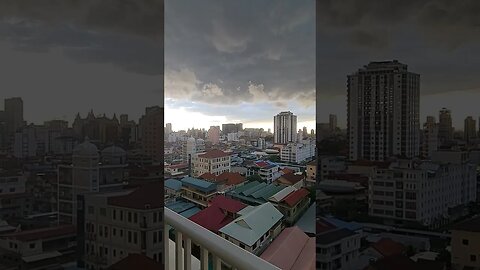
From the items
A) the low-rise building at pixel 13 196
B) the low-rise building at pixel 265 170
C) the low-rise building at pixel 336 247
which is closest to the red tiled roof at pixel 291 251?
the low-rise building at pixel 336 247

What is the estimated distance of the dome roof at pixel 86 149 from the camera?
1023 millimetres

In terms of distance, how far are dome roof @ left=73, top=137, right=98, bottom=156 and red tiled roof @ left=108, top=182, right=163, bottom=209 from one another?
0.14 metres

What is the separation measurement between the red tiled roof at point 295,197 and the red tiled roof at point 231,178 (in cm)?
36

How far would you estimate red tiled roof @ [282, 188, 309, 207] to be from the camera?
193 centimetres

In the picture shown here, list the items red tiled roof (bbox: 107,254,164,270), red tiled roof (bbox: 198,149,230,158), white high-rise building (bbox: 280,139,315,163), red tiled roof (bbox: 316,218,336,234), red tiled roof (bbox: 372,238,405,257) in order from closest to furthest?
red tiled roof (bbox: 107,254,164,270), red tiled roof (bbox: 372,238,405,257), red tiled roof (bbox: 316,218,336,234), white high-rise building (bbox: 280,139,315,163), red tiled roof (bbox: 198,149,230,158)

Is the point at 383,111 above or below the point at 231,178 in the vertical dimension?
above

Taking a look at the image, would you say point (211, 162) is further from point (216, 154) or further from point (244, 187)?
point (244, 187)

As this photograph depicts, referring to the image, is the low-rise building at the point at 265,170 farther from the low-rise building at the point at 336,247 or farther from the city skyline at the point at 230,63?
the low-rise building at the point at 336,247

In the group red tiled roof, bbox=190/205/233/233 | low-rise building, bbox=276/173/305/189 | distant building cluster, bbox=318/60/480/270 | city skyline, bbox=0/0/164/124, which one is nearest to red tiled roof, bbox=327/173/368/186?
distant building cluster, bbox=318/60/480/270

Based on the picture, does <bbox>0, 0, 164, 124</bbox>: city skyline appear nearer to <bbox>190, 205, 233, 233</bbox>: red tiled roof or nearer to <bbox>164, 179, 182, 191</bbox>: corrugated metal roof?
<bbox>164, 179, 182, 191</bbox>: corrugated metal roof

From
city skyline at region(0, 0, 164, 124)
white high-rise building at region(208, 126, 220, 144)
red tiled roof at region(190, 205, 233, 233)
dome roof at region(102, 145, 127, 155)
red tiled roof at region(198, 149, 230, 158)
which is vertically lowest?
red tiled roof at region(190, 205, 233, 233)

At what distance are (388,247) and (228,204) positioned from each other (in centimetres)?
133

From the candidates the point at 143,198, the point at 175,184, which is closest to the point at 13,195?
the point at 143,198

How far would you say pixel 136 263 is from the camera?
3.81ft
